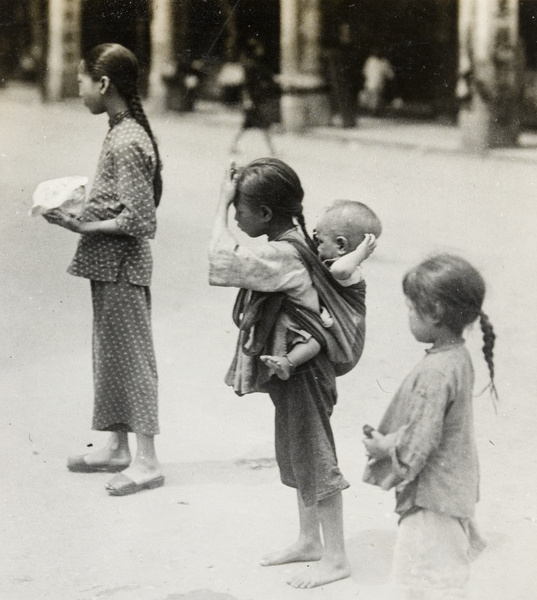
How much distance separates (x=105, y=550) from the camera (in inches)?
142

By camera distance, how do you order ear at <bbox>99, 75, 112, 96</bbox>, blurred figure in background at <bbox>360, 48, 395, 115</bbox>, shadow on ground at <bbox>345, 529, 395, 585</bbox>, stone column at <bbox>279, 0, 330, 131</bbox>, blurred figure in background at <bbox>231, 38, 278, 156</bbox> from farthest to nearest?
blurred figure in background at <bbox>360, 48, 395, 115</bbox>
blurred figure in background at <bbox>231, 38, 278, 156</bbox>
stone column at <bbox>279, 0, 330, 131</bbox>
ear at <bbox>99, 75, 112, 96</bbox>
shadow on ground at <bbox>345, 529, 395, 585</bbox>

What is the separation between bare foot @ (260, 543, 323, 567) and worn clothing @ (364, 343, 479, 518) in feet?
1.81

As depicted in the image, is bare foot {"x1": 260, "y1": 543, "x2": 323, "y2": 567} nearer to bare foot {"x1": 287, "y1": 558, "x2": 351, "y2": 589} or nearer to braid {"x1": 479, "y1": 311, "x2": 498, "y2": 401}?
bare foot {"x1": 287, "y1": 558, "x2": 351, "y2": 589}

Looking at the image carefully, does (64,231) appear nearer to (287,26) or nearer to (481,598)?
(481,598)

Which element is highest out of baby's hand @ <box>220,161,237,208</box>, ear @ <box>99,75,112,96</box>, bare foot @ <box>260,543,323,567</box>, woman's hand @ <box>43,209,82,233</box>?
ear @ <box>99,75,112,96</box>

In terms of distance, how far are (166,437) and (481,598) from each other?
1876 millimetres

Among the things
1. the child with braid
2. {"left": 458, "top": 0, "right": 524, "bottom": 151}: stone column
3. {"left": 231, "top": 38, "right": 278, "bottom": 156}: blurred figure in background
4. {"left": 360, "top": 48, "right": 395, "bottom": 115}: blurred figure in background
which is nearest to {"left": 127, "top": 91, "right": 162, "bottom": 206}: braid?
the child with braid

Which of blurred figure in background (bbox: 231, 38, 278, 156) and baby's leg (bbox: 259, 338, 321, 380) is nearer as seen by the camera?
baby's leg (bbox: 259, 338, 321, 380)

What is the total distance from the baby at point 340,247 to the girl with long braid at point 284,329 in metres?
0.04

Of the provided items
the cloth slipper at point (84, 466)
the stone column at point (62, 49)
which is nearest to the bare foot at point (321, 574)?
the cloth slipper at point (84, 466)

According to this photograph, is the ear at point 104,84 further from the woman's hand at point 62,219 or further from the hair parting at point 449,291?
the hair parting at point 449,291

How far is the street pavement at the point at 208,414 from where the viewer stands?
346 centimetres

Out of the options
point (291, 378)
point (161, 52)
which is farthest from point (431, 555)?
point (161, 52)

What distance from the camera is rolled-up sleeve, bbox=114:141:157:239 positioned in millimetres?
4051
